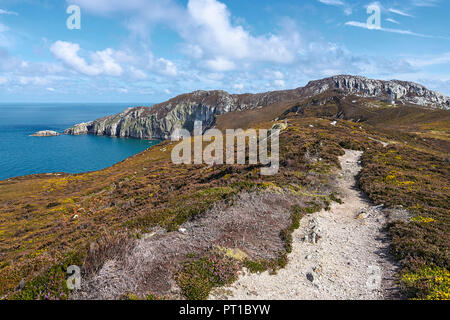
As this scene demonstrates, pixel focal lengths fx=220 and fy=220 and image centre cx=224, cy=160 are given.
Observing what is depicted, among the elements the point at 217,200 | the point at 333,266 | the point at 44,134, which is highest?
the point at 44,134

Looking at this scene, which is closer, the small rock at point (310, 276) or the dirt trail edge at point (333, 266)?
the dirt trail edge at point (333, 266)

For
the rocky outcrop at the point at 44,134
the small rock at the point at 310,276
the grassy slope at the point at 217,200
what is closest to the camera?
the grassy slope at the point at 217,200

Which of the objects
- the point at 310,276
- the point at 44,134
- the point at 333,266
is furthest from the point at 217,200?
the point at 44,134

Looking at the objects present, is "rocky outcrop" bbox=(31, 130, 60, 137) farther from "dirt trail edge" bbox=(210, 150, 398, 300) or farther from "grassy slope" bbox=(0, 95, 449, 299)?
"dirt trail edge" bbox=(210, 150, 398, 300)

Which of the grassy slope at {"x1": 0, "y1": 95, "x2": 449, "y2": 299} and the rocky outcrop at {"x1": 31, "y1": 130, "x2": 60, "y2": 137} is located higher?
the rocky outcrop at {"x1": 31, "y1": 130, "x2": 60, "y2": 137}

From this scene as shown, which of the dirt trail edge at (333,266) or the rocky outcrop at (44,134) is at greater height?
the rocky outcrop at (44,134)

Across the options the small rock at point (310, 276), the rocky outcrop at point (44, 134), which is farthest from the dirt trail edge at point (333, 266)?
the rocky outcrop at point (44, 134)

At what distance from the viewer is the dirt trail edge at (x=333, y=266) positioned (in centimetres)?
781

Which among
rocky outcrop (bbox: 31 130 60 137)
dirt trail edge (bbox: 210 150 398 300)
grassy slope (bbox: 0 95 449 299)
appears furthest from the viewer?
rocky outcrop (bbox: 31 130 60 137)

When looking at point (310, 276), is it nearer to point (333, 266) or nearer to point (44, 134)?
point (333, 266)

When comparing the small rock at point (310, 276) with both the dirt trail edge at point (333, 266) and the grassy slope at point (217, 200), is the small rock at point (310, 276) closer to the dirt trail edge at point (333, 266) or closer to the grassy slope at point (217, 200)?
the dirt trail edge at point (333, 266)

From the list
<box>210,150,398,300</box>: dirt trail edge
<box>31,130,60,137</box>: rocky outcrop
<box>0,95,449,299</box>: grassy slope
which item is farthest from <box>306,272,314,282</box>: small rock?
<box>31,130,60,137</box>: rocky outcrop

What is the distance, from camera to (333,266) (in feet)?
A: 31.1

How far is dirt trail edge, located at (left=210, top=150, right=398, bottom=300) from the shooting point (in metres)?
7.81
